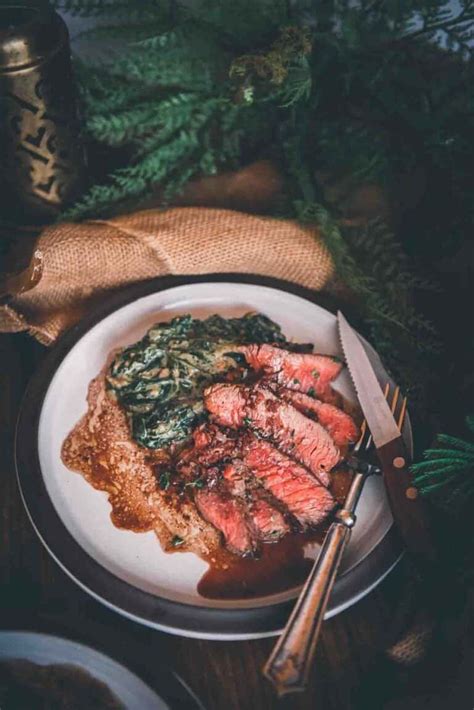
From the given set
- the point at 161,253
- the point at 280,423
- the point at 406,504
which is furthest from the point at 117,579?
the point at 161,253

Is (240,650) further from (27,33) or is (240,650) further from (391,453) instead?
(27,33)

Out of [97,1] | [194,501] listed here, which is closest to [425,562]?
[194,501]

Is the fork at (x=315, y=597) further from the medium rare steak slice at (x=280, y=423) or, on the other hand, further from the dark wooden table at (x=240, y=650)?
the dark wooden table at (x=240, y=650)

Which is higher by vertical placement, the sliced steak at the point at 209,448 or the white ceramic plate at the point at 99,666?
the sliced steak at the point at 209,448

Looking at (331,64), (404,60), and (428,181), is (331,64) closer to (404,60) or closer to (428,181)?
(404,60)

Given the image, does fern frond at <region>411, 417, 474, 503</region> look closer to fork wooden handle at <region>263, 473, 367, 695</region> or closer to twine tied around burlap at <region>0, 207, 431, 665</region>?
fork wooden handle at <region>263, 473, 367, 695</region>

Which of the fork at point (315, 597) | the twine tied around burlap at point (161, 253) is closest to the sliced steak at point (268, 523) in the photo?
the fork at point (315, 597)

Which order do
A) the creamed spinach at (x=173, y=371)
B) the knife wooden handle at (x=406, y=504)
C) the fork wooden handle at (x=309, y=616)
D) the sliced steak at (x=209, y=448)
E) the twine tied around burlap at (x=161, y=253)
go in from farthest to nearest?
the twine tied around burlap at (x=161, y=253), the creamed spinach at (x=173, y=371), the sliced steak at (x=209, y=448), the knife wooden handle at (x=406, y=504), the fork wooden handle at (x=309, y=616)
